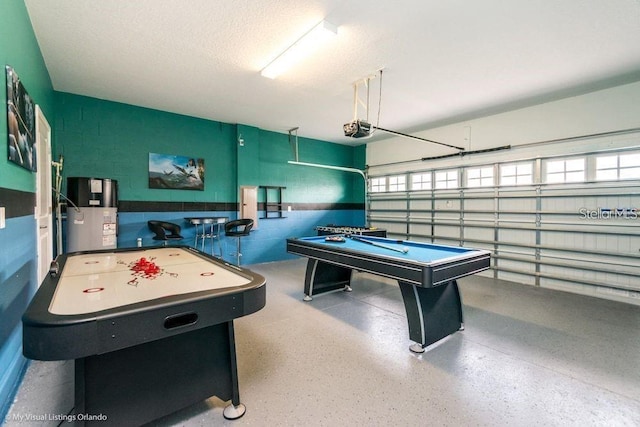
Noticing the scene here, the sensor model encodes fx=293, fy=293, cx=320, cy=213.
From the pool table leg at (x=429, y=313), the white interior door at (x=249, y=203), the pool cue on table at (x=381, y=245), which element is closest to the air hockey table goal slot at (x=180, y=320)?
the pool table leg at (x=429, y=313)

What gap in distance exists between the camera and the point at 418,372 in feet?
7.56

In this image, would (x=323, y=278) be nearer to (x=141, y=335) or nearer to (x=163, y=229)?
(x=163, y=229)

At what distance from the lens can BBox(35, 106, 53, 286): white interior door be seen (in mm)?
2936

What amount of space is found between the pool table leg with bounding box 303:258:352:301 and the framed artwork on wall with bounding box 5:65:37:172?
302cm

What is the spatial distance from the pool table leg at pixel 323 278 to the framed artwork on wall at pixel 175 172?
294 cm

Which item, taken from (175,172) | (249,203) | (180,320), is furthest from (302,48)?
(249,203)

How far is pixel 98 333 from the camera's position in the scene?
3.90 feet

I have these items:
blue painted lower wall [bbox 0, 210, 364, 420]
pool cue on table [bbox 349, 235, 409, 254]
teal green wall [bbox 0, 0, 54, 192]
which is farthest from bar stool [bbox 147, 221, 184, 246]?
pool cue on table [bbox 349, 235, 409, 254]

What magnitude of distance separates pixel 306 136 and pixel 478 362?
5.84 m

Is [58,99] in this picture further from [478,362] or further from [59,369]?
[478,362]

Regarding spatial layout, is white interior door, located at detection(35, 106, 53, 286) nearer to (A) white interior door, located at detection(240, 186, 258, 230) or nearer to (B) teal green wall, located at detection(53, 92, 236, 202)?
(B) teal green wall, located at detection(53, 92, 236, 202)

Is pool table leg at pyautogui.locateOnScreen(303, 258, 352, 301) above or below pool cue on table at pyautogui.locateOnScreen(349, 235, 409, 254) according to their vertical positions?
below

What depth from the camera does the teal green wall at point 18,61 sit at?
6.33ft

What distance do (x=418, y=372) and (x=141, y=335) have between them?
1.99 m
